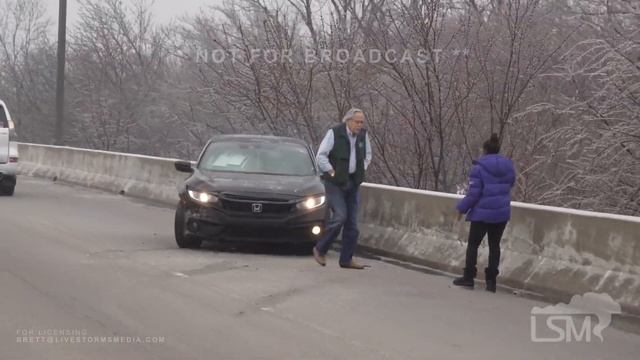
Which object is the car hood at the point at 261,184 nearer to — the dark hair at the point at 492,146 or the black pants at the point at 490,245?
the black pants at the point at 490,245

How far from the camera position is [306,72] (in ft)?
64.3

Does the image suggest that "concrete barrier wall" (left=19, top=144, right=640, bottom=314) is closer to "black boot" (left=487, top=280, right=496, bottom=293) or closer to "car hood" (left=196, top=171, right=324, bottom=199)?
"black boot" (left=487, top=280, right=496, bottom=293)

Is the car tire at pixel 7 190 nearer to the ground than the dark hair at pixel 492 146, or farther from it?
nearer to the ground

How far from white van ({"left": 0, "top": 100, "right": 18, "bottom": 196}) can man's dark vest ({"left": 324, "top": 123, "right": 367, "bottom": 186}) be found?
9850 mm

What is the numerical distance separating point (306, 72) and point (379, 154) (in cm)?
259

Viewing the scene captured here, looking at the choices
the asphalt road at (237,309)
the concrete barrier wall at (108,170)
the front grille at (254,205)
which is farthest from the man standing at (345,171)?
the concrete barrier wall at (108,170)

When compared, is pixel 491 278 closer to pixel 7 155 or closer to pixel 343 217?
pixel 343 217

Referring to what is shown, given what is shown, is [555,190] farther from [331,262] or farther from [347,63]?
[347,63]

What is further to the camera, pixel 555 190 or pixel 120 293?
pixel 555 190

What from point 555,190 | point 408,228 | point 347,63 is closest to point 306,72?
point 347,63

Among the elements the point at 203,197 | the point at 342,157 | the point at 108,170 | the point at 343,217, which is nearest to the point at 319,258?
the point at 343,217

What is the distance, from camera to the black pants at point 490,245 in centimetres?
922

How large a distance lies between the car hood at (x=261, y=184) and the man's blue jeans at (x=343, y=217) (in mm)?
734

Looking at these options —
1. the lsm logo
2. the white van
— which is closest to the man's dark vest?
the lsm logo
